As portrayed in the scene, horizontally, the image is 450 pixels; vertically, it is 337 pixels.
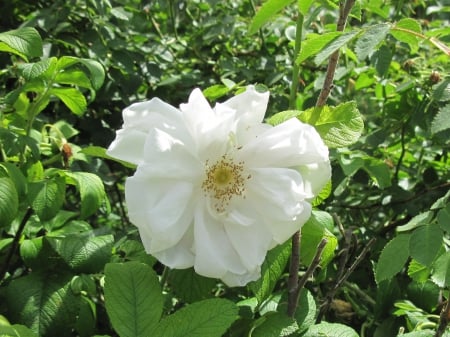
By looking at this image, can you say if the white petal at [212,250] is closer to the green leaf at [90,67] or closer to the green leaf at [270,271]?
the green leaf at [270,271]

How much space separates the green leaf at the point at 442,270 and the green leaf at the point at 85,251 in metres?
0.56

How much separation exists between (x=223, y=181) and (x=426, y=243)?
0.39m

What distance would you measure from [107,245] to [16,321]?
20cm

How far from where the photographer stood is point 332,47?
963mm

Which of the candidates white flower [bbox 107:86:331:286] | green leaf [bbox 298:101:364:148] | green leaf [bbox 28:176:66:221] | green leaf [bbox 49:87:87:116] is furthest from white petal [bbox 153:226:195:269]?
green leaf [bbox 49:87:87:116]

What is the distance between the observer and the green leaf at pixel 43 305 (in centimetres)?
109

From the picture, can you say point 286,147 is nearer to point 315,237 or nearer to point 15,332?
point 315,237

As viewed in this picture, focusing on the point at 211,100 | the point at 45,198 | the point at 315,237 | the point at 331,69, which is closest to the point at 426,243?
the point at 315,237

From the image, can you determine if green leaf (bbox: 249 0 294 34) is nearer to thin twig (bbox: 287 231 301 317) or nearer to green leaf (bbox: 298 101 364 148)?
green leaf (bbox: 298 101 364 148)

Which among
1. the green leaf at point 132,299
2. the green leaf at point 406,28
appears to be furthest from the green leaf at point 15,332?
the green leaf at point 406,28

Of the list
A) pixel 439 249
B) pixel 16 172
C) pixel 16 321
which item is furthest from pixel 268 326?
pixel 16 172

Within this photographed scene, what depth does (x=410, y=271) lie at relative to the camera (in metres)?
1.19

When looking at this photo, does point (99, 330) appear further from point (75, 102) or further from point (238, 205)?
point (238, 205)

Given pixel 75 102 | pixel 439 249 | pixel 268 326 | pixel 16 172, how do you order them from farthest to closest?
pixel 75 102 → pixel 16 172 → pixel 439 249 → pixel 268 326
